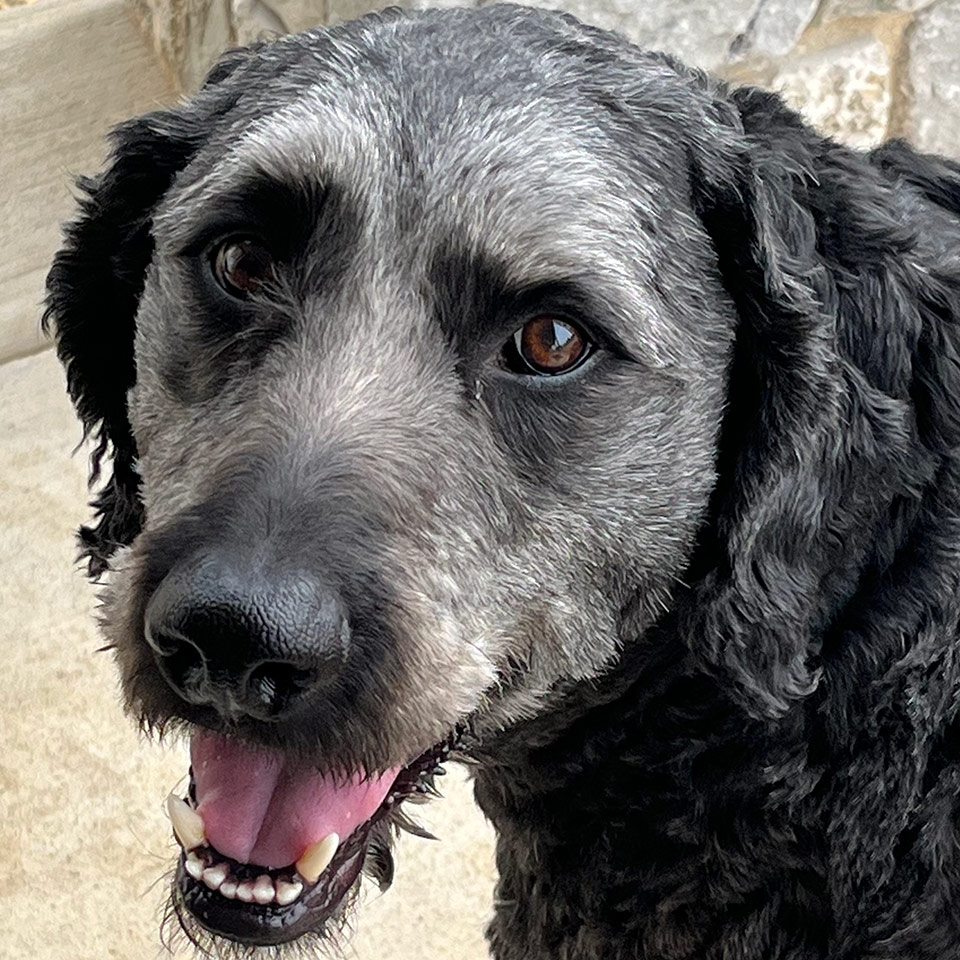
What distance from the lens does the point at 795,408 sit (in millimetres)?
1707

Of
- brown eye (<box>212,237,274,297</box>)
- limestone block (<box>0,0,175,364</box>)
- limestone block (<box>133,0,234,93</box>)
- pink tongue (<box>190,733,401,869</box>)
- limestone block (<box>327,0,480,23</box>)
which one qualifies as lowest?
limestone block (<box>0,0,175,364</box>)

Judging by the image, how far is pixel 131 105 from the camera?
195 inches

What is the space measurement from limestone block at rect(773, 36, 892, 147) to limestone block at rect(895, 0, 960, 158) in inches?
2.4

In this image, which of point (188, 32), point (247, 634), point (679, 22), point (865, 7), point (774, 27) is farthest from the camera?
point (188, 32)

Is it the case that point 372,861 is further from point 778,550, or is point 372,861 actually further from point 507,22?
point 507,22

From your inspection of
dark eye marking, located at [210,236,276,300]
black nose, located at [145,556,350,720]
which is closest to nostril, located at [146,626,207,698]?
black nose, located at [145,556,350,720]

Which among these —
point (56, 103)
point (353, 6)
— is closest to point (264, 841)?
point (353, 6)

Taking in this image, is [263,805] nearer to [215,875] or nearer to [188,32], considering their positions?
[215,875]

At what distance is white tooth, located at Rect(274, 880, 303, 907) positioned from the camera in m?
1.68

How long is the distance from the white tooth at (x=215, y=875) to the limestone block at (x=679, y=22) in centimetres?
240

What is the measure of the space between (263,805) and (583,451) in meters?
0.62

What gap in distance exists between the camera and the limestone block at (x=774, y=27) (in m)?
3.71

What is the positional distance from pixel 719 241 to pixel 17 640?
7.69 ft

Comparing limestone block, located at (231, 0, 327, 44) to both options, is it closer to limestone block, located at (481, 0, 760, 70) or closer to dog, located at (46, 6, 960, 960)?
limestone block, located at (481, 0, 760, 70)
